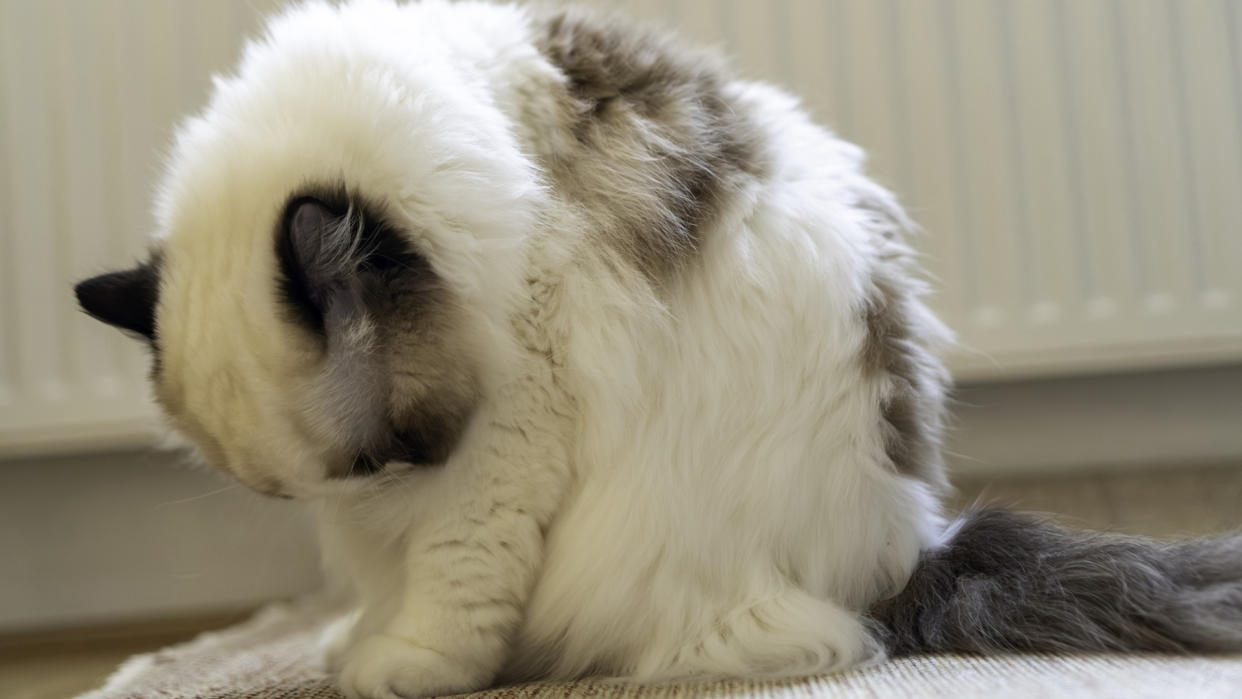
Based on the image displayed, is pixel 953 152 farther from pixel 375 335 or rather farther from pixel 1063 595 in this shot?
pixel 375 335

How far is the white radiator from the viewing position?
1724 mm

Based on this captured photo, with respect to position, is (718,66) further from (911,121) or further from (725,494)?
(911,121)

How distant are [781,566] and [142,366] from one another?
3.98ft

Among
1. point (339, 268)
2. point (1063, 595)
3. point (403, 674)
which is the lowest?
point (403, 674)

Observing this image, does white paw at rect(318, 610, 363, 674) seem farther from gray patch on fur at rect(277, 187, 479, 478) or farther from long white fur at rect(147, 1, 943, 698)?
gray patch on fur at rect(277, 187, 479, 478)

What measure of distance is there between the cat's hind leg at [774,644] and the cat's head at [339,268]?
28 cm

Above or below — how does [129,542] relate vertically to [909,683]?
below

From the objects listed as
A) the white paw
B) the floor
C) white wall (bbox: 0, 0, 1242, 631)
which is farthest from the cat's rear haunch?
white wall (bbox: 0, 0, 1242, 631)

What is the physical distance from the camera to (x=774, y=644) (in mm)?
934

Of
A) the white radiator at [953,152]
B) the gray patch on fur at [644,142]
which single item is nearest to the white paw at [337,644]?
the gray patch on fur at [644,142]

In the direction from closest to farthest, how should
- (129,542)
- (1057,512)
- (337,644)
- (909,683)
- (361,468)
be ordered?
1. (909,683)
2. (361,468)
3. (337,644)
4. (1057,512)
5. (129,542)

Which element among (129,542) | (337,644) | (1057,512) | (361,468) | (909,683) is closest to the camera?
(909,683)

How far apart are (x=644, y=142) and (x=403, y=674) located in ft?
1.77

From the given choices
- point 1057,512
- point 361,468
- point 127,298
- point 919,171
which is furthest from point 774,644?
point 919,171
